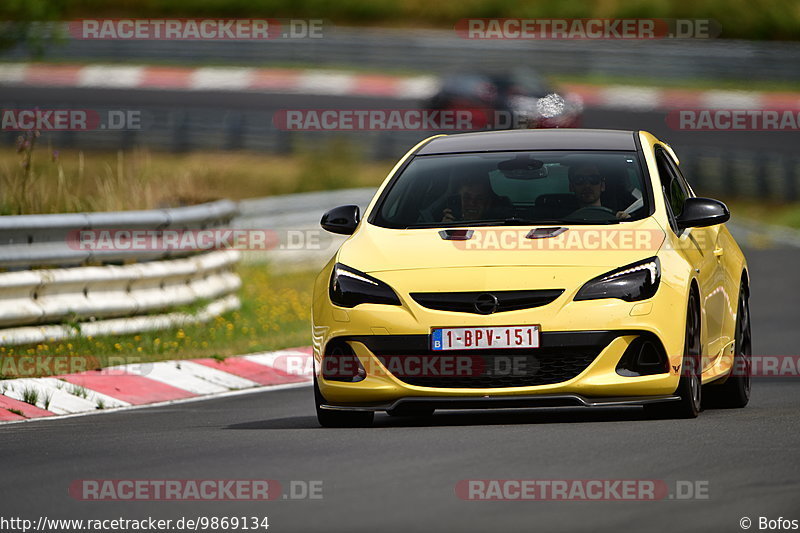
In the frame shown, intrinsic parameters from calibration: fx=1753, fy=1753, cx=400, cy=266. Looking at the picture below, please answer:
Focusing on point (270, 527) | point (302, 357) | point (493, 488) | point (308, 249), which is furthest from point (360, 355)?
point (308, 249)

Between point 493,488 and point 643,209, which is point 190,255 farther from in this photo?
point 493,488

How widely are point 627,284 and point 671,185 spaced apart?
1.59m

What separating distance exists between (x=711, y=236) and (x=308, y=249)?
11.9 metres

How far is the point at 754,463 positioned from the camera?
7.51 meters

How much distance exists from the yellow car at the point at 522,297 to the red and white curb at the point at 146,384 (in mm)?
2271

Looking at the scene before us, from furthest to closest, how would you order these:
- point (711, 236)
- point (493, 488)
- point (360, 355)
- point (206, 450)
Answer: point (711, 236), point (360, 355), point (206, 450), point (493, 488)

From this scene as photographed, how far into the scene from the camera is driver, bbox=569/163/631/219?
977 cm

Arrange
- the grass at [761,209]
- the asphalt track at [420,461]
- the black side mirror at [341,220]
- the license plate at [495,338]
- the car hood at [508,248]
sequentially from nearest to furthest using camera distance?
the asphalt track at [420,461], the license plate at [495,338], the car hood at [508,248], the black side mirror at [341,220], the grass at [761,209]

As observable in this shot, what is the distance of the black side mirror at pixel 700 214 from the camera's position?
957 centimetres

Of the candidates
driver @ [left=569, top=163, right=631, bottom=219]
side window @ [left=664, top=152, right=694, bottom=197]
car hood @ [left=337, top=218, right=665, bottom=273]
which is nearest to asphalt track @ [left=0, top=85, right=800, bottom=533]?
car hood @ [left=337, top=218, right=665, bottom=273]

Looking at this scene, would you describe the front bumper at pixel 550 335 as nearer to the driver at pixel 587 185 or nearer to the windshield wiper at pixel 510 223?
the windshield wiper at pixel 510 223

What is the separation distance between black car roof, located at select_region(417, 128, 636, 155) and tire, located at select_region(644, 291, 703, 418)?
1287 mm

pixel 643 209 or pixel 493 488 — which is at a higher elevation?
pixel 643 209

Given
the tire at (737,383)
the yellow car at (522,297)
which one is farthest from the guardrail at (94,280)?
the tire at (737,383)
